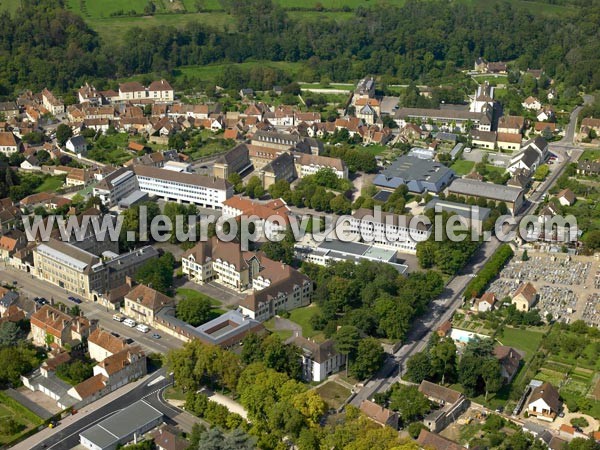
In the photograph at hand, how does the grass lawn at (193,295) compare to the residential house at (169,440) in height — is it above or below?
below

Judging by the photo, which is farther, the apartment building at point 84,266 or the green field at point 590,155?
the green field at point 590,155

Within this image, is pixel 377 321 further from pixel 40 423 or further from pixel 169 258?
pixel 40 423

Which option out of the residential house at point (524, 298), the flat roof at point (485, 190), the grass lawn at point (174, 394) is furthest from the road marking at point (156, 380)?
the flat roof at point (485, 190)

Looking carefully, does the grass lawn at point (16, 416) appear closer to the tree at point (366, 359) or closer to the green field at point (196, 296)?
the green field at point (196, 296)

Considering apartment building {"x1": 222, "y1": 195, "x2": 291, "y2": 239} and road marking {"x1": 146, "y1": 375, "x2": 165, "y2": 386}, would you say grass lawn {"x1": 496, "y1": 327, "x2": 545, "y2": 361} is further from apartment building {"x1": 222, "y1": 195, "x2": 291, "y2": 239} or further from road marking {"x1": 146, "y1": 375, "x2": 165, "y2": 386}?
road marking {"x1": 146, "y1": 375, "x2": 165, "y2": 386}

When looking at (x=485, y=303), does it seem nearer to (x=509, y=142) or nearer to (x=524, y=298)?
(x=524, y=298)

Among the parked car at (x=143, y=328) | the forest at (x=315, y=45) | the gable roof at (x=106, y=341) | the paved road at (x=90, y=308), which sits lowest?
the paved road at (x=90, y=308)

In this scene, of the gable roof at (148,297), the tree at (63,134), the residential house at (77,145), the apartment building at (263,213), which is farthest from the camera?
the tree at (63,134)

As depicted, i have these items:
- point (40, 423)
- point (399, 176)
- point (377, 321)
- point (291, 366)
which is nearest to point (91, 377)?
point (40, 423)
